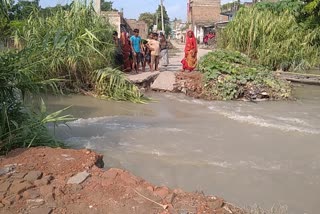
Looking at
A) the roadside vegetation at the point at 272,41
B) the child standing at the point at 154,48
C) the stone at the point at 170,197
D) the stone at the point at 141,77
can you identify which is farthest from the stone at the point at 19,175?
the child standing at the point at 154,48

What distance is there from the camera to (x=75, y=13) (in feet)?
31.6

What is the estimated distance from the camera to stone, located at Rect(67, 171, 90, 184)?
3424 millimetres

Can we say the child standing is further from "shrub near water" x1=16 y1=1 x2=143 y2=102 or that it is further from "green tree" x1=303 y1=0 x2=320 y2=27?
"green tree" x1=303 y1=0 x2=320 y2=27

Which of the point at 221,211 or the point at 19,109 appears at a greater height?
the point at 19,109

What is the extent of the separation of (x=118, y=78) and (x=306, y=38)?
25.6ft

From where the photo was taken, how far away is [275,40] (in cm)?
1408

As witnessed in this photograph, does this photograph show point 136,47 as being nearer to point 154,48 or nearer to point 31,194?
point 154,48

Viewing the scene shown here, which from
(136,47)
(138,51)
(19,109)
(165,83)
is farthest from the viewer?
(138,51)

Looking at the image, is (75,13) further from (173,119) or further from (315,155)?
(315,155)

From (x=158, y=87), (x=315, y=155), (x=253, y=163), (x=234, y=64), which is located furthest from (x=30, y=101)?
(x=234, y=64)

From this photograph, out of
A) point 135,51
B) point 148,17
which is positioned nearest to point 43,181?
point 135,51

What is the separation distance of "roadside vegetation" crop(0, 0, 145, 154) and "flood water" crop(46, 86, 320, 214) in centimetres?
55

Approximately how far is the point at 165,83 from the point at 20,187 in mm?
7635

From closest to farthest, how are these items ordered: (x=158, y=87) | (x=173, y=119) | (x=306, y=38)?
(x=173, y=119)
(x=158, y=87)
(x=306, y=38)
